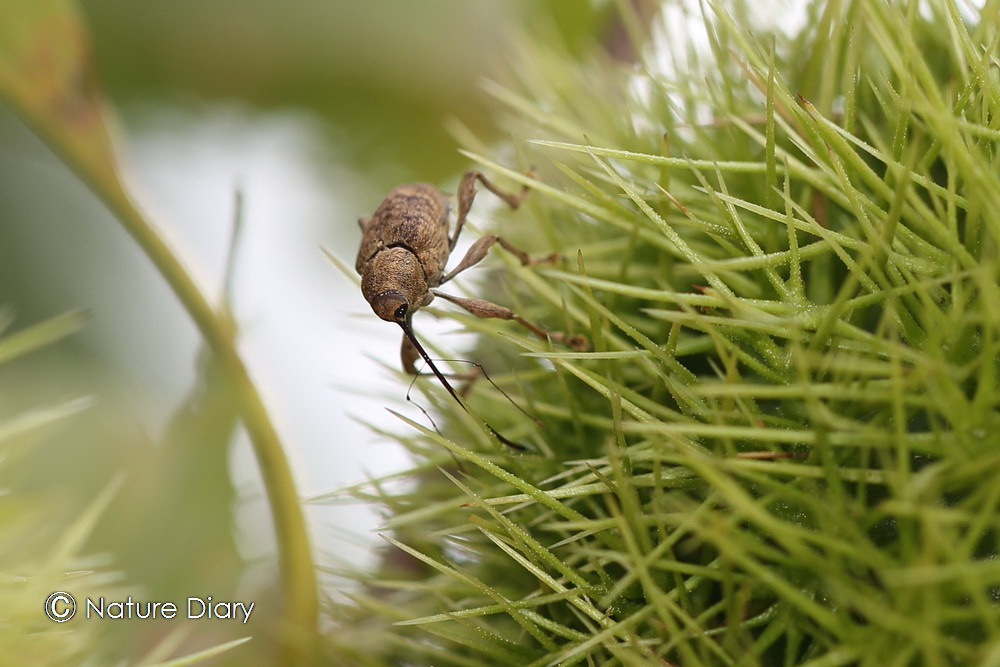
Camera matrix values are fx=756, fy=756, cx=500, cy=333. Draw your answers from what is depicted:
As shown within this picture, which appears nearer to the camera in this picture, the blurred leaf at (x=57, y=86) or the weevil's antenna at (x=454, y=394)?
the weevil's antenna at (x=454, y=394)

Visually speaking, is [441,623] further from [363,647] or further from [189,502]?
[189,502]

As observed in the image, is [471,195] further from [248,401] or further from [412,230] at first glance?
[248,401]

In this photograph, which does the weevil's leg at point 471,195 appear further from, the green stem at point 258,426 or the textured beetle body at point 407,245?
the green stem at point 258,426

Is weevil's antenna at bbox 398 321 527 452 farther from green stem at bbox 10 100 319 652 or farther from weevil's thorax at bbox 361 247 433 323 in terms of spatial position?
green stem at bbox 10 100 319 652

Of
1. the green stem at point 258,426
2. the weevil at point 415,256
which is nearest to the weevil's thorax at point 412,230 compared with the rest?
the weevil at point 415,256

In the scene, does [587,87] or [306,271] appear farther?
[306,271]

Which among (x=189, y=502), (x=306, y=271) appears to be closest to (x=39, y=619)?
(x=189, y=502)

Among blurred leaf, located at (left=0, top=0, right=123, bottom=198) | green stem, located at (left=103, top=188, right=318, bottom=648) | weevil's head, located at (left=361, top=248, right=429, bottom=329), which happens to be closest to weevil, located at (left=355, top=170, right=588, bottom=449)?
weevil's head, located at (left=361, top=248, right=429, bottom=329)
